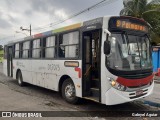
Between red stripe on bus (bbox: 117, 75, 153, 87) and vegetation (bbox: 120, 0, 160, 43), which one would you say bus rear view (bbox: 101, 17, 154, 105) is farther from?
vegetation (bbox: 120, 0, 160, 43)

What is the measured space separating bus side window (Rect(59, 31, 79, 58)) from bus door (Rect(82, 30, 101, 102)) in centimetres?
39

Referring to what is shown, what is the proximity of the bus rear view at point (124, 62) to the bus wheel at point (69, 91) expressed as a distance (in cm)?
187

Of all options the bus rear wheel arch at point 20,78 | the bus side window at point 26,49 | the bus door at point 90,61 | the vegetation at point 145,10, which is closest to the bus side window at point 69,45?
the bus door at point 90,61

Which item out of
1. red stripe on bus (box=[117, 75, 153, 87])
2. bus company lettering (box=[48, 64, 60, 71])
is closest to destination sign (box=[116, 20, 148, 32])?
red stripe on bus (box=[117, 75, 153, 87])

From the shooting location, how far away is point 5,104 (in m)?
8.59

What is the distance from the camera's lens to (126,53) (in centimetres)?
718

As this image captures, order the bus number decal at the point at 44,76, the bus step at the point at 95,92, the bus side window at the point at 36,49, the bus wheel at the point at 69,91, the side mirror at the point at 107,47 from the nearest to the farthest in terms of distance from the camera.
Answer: the side mirror at the point at 107,47, the bus step at the point at 95,92, the bus wheel at the point at 69,91, the bus number decal at the point at 44,76, the bus side window at the point at 36,49

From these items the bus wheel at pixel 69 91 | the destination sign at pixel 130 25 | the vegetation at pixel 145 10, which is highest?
the vegetation at pixel 145 10

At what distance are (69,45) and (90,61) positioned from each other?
3.61 ft

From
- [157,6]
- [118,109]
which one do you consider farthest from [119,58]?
[157,6]

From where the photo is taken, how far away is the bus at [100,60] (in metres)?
7.02

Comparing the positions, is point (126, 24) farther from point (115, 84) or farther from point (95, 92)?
point (95, 92)

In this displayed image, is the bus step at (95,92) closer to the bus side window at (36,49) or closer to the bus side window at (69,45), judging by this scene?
the bus side window at (69,45)

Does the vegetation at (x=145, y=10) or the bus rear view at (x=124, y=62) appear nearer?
the bus rear view at (x=124, y=62)
